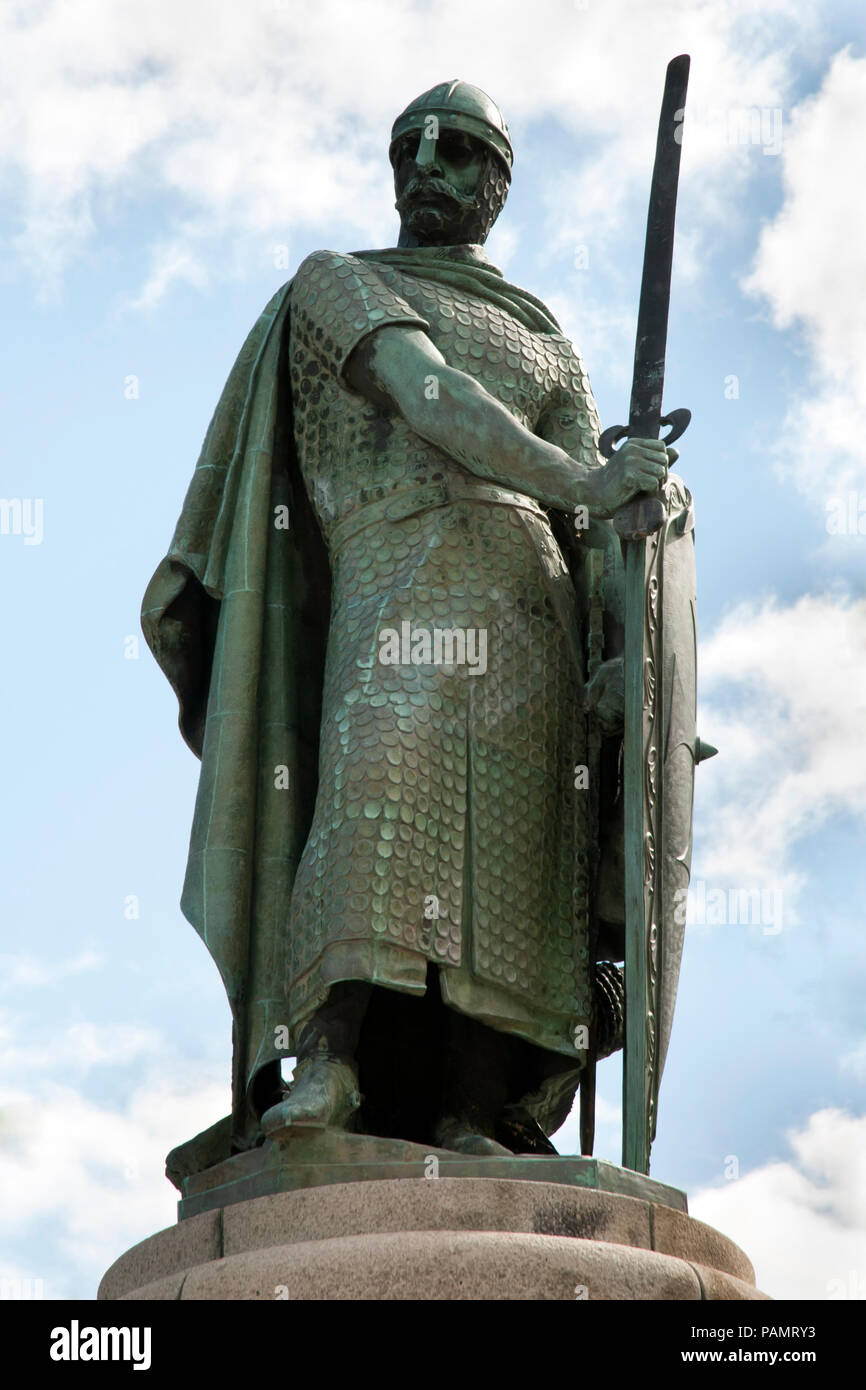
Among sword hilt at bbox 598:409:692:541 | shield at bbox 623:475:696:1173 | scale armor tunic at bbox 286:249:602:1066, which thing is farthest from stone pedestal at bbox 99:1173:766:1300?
sword hilt at bbox 598:409:692:541

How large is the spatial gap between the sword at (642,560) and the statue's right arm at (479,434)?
124mm

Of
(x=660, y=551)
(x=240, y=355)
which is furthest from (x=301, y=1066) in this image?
(x=240, y=355)

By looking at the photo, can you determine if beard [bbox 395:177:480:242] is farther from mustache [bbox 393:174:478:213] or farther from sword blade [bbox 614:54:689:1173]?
sword blade [bbox 614:54:689:1173]

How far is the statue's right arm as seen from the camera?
10477mm

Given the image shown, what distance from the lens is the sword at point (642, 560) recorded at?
33.0 feet

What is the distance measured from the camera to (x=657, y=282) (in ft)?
35.6

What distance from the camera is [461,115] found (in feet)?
38.9

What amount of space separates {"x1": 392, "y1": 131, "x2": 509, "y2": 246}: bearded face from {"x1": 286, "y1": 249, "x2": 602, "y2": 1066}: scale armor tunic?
0.48 meters

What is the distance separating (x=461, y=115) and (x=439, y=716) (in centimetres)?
309

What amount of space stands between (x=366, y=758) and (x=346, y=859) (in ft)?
1.41

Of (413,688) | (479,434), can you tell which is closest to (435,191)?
(479,434)

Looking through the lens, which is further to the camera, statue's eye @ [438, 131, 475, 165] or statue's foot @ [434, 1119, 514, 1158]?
statue's eye @ [438, 131, 475, 165]
